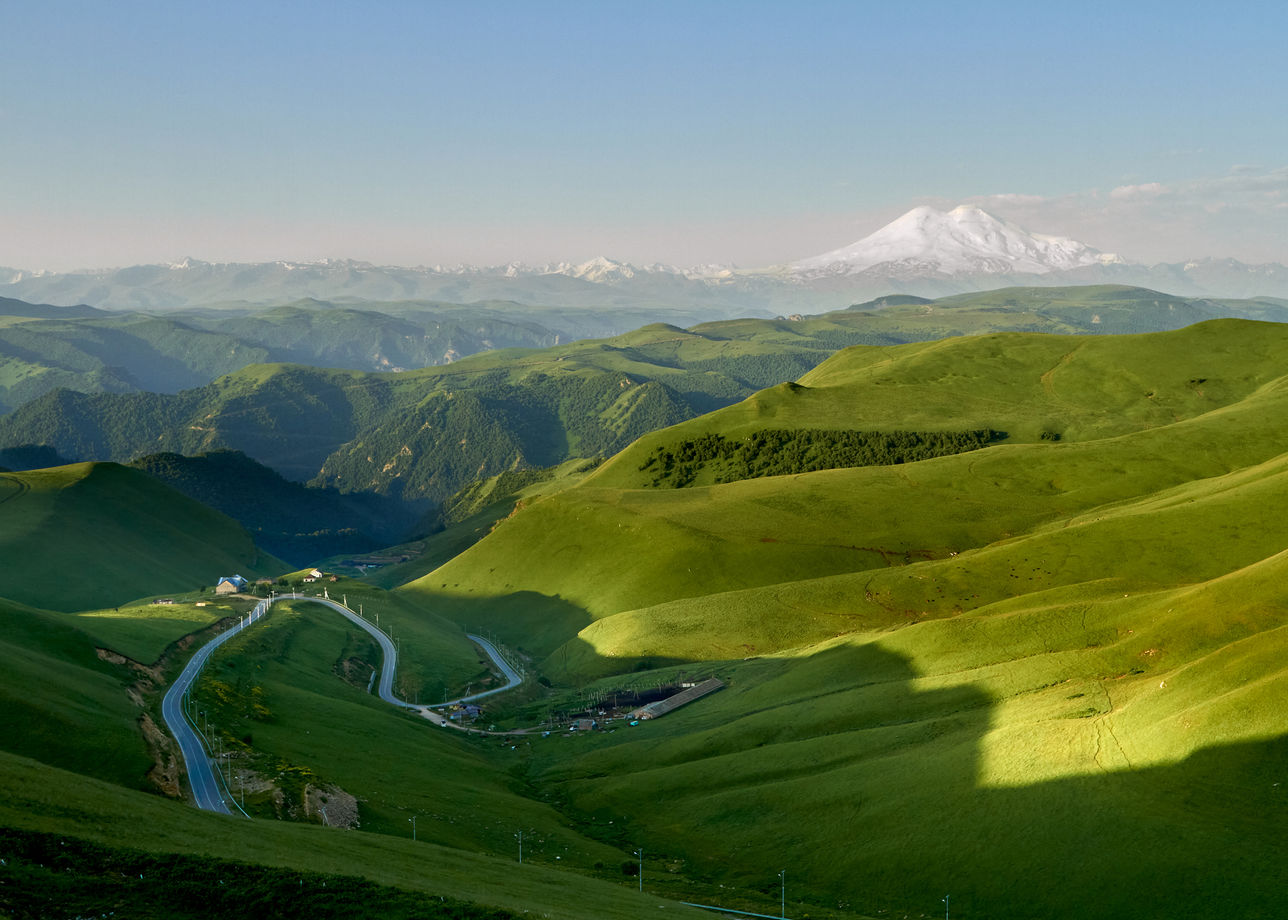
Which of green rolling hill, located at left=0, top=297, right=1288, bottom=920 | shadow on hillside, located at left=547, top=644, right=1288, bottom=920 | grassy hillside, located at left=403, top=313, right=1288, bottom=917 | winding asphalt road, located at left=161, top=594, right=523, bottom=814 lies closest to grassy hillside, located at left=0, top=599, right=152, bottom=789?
green rolling hill, located at left=0, top=297, right=1288, bottom=920

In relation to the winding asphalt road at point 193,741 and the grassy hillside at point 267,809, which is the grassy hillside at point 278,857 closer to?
the grassy hillside at point 267,809

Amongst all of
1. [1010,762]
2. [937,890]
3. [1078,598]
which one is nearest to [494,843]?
[937,890]

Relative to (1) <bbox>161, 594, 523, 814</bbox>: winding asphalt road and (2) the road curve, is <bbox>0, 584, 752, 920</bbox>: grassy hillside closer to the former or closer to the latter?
(2) the road curve

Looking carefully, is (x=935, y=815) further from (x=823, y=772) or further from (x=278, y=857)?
(x=278, y=857)

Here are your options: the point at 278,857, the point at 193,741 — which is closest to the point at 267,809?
the point at 193,741

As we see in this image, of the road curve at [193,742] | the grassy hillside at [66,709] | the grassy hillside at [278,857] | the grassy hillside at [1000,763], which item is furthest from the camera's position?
the road curve at [193,742]

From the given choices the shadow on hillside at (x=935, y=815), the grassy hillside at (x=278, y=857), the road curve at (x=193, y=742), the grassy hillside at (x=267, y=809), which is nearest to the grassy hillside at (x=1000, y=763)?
the shadow on hillside at (x=935, y=815)

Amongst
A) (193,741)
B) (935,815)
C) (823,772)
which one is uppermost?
(193,741)
